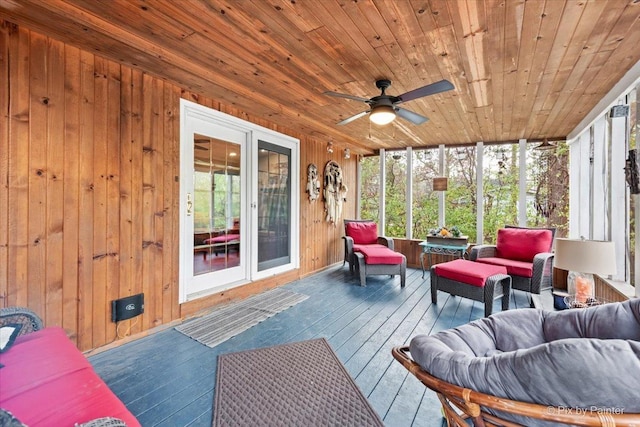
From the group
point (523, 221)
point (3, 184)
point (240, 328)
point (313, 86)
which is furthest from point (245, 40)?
point (523, 221)

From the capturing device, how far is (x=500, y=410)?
81 cm

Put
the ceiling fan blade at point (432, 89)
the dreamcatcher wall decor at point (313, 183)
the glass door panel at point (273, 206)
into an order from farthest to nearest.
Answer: the dreamcatcher wall decor at point (313, 183) < the glass door panel at point (273, 206) < the ceiling fan blade at point (432, 89)


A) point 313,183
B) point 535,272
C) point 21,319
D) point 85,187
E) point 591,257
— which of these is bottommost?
point 535,272

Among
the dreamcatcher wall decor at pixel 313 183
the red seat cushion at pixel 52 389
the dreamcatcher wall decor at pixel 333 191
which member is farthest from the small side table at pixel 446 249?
the red seat cushion at pixel 52 389

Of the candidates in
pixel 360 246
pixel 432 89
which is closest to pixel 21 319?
pixel 432 89

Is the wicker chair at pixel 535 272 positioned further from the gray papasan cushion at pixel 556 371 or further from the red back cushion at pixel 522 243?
the gray papasan cushion at pixel 556 371

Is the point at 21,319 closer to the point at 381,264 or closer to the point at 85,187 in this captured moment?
the point at 85,187

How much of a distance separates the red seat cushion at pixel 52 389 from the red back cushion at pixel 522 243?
444 cm

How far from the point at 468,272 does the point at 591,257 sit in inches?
48.3

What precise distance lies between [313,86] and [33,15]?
79.3 inches

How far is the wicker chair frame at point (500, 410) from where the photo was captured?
0.68 meters

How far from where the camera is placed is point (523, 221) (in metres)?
4.81

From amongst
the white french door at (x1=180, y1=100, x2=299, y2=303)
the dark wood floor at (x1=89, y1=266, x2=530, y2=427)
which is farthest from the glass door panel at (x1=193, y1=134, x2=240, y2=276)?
the dark wood floor at (x1=89, y1=266, x2=530, y2=427)

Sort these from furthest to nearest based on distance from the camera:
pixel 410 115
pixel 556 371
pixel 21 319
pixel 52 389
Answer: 1. pixel 410 115
2. pixel 21 319
3. pixel 52 389
4. pixel 556 371
